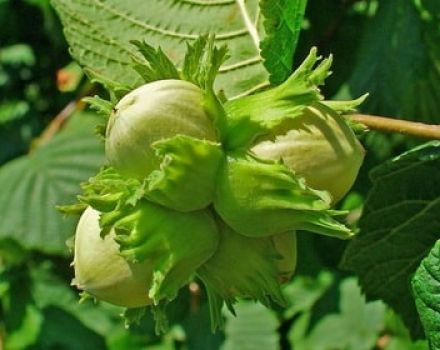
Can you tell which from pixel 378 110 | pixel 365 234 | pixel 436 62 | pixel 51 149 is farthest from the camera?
pixel 51 149

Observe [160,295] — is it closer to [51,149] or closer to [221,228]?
[221,228]

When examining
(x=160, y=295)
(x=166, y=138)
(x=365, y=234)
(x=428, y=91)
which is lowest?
(x=428, y=91)

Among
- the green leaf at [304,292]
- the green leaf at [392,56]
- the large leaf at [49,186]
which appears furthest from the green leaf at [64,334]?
the green leaf at [392,56]

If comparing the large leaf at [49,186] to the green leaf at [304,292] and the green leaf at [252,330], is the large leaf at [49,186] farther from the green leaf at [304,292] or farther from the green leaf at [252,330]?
the green leaf at [304,292]

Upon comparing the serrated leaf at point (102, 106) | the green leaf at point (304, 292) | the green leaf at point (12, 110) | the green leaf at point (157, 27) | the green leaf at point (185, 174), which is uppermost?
the serrated leaf at point (102, 106)

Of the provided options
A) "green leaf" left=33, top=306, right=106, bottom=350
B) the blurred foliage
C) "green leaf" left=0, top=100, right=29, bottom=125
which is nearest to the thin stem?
the blurred foliage

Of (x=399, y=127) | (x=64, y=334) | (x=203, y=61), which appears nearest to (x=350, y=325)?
(x=64, y=334)

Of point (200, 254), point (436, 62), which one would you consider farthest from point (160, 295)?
point (436, 62)
